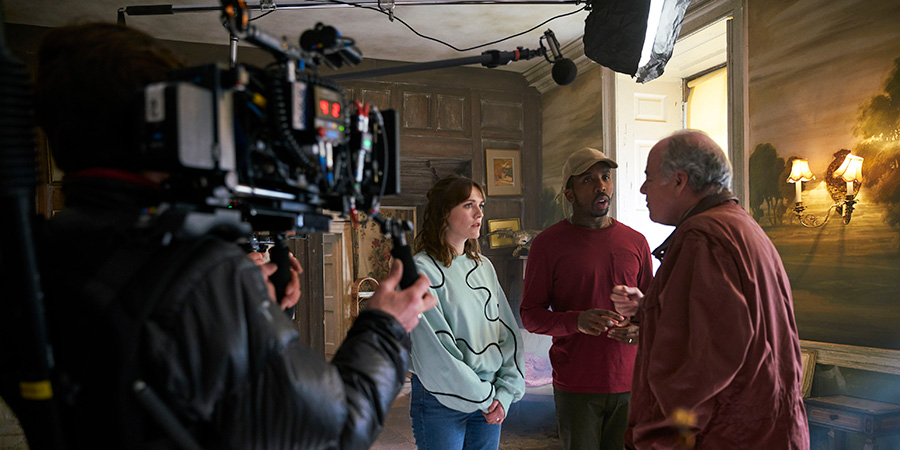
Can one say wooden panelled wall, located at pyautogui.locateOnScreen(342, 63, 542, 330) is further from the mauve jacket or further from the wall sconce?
the mauve jacket

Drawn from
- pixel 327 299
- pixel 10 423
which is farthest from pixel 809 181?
pixel 10 423

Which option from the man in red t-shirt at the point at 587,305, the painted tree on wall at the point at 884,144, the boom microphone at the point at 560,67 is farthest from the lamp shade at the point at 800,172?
the boom microphone at the point at 560,67

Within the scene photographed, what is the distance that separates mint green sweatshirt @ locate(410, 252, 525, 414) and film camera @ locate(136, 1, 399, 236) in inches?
38.1

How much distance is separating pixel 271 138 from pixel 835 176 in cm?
313

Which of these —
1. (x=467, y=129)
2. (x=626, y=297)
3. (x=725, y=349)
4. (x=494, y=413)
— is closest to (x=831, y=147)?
(x=626, y=297)

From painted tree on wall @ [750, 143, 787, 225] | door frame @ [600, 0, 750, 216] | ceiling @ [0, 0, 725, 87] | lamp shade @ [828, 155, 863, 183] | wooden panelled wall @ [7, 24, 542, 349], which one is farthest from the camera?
wooden panelled wall @ [7, 24, 542, 349]

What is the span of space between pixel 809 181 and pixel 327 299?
4111mm

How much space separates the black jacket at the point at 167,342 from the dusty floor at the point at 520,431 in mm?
3474

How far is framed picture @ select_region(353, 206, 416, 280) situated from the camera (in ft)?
18.9

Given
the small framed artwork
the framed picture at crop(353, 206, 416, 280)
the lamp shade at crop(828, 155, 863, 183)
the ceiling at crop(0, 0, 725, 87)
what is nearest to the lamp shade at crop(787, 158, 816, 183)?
the lamp shade at crop(828, 155, 863, 183)

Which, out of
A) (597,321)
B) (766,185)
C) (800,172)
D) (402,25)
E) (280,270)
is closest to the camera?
(280,270)

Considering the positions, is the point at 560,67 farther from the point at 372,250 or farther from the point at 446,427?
the point at 372,250

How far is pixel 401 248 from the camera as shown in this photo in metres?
1.09

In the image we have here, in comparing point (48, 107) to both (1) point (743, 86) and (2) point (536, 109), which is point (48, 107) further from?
(2) point (536, 109)
